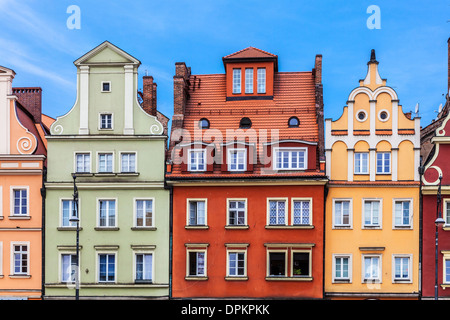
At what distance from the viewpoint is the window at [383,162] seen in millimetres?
29688

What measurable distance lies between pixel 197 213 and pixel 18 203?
1042 cm

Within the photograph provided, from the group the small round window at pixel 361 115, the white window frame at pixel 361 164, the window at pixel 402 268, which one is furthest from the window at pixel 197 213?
the window at pixel 402 268

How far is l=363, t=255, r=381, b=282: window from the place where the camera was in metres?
29.2

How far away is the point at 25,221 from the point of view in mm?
30469

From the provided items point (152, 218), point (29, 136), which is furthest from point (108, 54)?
point (152, 218)

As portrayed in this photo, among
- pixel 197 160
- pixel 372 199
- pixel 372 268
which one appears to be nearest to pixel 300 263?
pixel 372 268

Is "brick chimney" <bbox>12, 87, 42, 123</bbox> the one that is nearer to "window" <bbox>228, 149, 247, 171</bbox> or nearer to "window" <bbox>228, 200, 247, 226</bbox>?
"window" <bbox>228, 149, 247, 171</bbox>

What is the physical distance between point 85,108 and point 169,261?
397 inches

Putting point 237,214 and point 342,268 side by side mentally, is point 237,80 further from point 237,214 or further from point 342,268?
point 342,268

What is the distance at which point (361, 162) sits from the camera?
29.9 m

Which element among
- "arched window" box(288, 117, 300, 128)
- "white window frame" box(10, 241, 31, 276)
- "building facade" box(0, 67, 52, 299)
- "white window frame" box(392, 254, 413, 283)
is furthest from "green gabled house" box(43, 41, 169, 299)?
"white window frame" box(392, 254, 413, 283)

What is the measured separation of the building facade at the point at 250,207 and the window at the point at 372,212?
254cm
